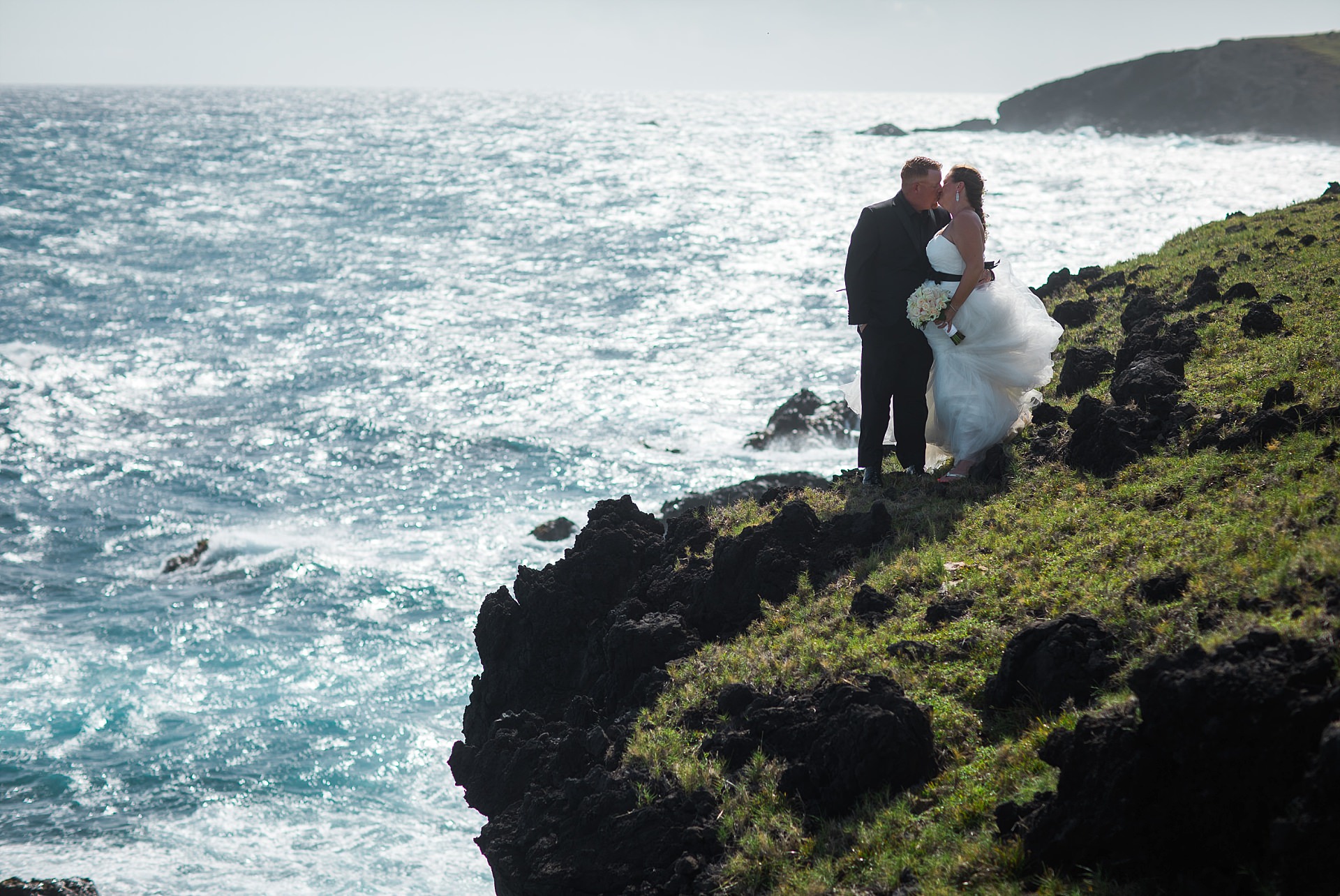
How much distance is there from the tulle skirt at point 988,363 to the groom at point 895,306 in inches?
10.0

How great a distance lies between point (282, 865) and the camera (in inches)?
483

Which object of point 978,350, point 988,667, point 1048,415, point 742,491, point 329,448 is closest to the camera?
point 988,667

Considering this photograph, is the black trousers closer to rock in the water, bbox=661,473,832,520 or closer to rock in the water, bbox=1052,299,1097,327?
rock in the water, bbox=1052,299,1097,327

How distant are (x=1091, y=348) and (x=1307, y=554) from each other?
6.59 metres

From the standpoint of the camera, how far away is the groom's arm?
1019cm

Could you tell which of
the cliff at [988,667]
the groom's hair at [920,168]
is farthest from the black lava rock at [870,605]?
the groom's hair at [920,168]

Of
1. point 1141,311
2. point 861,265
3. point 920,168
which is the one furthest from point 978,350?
point 1141,311

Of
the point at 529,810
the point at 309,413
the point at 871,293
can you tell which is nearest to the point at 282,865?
the point at 529,810

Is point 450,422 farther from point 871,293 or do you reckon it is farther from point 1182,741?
point 1182,741

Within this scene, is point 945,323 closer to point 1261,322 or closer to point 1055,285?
point 1261,322

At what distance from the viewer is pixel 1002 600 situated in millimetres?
7508

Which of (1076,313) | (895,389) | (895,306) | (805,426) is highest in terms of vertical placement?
(895,306)

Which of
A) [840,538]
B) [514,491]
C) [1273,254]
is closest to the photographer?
[840,538]

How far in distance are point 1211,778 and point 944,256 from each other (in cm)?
656
